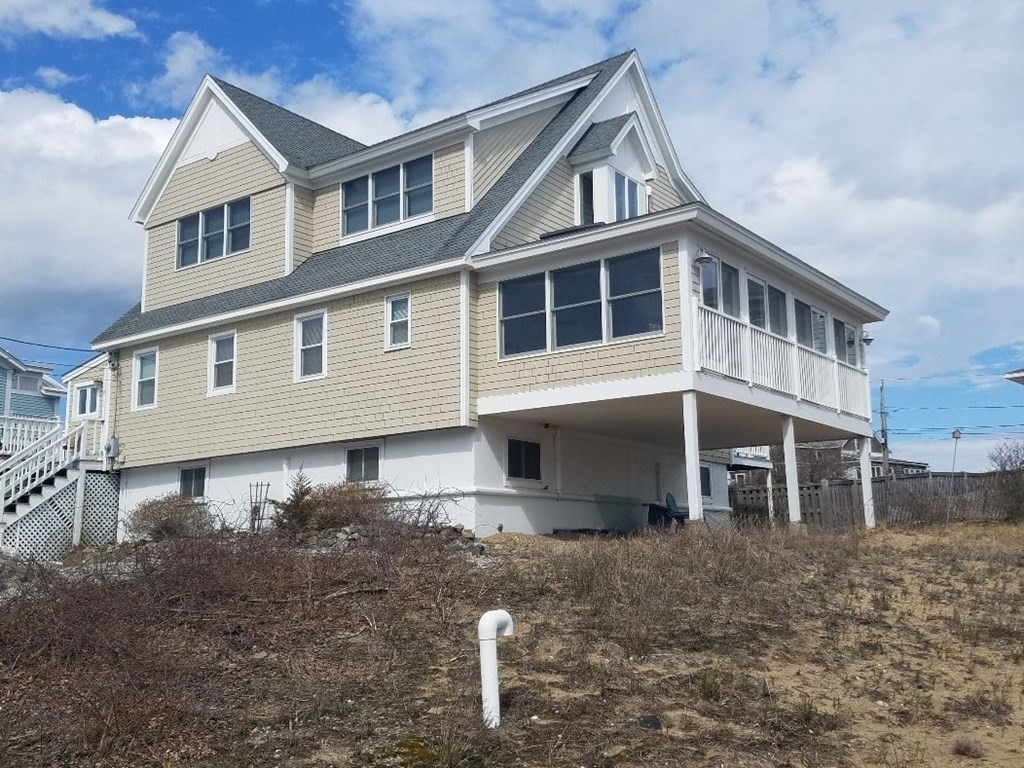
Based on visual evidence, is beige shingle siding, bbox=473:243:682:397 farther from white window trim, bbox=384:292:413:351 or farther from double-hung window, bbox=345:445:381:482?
double-hung window, bbox=345:445:381:482

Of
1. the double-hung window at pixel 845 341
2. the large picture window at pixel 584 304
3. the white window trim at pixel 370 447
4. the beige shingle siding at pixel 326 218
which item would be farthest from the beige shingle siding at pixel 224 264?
the double-hung window at pixel 845 341

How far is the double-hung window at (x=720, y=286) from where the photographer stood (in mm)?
17781

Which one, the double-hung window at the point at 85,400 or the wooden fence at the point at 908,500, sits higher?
the double-hung window at the point at 85,400

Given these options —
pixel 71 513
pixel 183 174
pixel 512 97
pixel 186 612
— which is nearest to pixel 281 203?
pixel 183 174

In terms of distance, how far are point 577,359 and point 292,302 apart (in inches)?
242

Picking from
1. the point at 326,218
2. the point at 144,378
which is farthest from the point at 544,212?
the point at 144,378

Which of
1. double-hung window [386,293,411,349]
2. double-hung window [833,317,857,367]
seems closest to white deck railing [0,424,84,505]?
double-hung window [386,293,411,349]

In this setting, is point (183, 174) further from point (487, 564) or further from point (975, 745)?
point (975, 745)

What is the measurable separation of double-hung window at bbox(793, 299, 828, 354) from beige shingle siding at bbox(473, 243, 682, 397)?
15.0ft

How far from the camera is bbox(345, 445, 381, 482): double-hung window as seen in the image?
19781mm

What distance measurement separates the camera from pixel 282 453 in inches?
832

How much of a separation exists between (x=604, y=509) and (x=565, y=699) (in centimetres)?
1312

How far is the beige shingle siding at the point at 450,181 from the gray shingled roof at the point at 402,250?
0.78ft

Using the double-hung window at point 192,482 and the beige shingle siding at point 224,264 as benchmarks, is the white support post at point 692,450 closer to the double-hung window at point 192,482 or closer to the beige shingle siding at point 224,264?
the beige shingle siding at point 224,264
